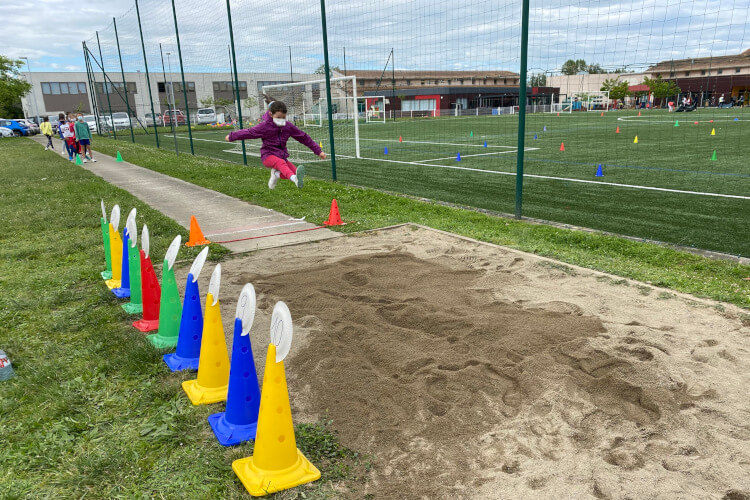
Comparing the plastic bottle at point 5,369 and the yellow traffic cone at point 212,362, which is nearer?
the yellow traffic cone at point 212,362

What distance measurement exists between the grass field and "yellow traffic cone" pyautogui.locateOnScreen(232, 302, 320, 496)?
Answer: 20.9 feet

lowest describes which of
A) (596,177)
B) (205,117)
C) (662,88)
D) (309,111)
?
(596,177)

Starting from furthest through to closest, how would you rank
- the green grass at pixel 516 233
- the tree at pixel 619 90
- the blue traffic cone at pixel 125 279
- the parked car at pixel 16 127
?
1. the tree at pixel 619 90
2. the parked car at pixel 16 127
3. the blue traffic cone at pixel 125 279
4. the green grass at pixel 516 233

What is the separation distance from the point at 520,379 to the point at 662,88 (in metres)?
64.7

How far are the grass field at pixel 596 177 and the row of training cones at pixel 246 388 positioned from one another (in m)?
6.32

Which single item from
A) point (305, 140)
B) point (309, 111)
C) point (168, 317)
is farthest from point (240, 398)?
point (309, 111)

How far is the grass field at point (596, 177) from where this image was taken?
8.38 metres

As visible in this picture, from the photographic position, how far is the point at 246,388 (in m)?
3.25

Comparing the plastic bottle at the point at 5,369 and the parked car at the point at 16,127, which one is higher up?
the parked car at the point at 16,127

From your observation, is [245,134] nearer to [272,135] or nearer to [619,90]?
[272,135]

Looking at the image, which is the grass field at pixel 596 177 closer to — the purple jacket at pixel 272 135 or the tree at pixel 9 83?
the purple jacket at pixel 272 135

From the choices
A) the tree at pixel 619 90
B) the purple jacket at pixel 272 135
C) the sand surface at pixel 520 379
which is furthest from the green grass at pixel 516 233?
the tree at pixel 619 90

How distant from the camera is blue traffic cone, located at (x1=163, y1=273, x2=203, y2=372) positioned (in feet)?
13.5

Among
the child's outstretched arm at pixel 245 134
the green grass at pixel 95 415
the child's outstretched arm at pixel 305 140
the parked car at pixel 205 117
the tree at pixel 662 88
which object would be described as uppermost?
the tree at pixel 662 88
